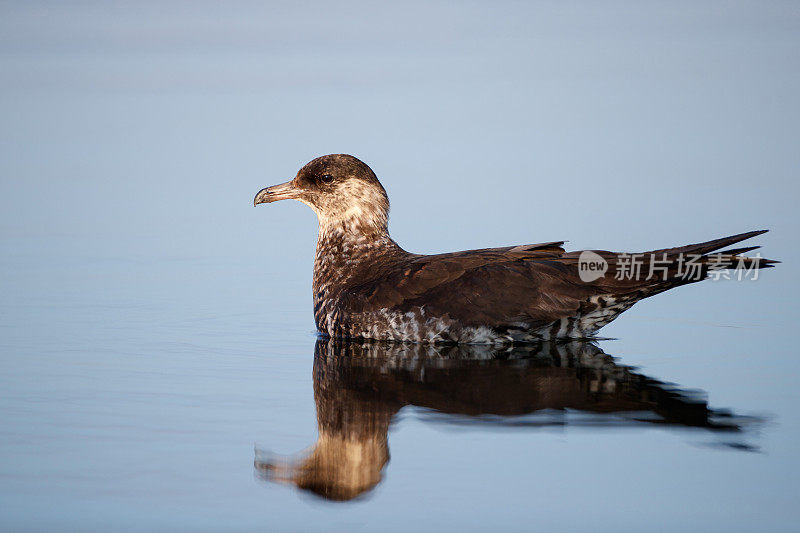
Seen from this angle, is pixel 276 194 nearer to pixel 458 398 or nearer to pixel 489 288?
pixel 489 288

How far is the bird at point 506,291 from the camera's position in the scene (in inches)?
350

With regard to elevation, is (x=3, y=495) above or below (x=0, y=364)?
below

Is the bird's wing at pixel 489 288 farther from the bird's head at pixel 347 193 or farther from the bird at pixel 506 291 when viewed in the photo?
the bird's head at pixel 347 193

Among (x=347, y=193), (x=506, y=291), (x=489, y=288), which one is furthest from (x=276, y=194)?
(x=506, y=291)

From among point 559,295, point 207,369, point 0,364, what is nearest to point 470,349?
point 559,295

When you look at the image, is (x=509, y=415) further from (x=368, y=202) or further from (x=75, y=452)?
(x=368, y=202)

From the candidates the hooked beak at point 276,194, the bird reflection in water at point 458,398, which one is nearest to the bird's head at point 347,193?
the hooked beak at point 276,194

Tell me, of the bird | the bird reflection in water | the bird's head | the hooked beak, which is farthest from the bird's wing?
the hooked beak

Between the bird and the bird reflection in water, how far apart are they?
0.20m

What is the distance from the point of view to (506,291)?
8.96m

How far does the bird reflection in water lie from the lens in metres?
6.00

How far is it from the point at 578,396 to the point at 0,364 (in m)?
4.18

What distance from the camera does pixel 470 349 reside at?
9.04 metres

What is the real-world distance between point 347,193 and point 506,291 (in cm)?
230
